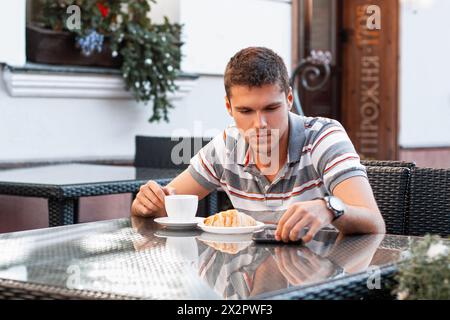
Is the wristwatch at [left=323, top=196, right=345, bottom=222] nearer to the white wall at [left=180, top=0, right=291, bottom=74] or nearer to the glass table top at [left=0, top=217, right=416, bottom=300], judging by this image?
the glass table top at [left=0, top=217, right=416, bottom=300]

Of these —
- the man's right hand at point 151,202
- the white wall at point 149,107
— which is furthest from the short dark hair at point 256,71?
the white wall at point 149,107

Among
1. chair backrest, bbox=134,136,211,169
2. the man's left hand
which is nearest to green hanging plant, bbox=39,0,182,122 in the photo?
chair backrest, bbox=134,136,211,169

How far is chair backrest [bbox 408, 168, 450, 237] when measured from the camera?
2592mm

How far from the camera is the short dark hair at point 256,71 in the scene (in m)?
2.47

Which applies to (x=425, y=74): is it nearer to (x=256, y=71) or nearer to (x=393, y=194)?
(x=393, y=194)

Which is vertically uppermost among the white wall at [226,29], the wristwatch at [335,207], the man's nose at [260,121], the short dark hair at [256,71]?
the white wall at [226,29]

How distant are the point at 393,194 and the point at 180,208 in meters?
0.68

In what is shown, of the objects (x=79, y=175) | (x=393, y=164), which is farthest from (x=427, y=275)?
(x=79, y=175)

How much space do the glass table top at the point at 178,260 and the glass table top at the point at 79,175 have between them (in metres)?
1.21

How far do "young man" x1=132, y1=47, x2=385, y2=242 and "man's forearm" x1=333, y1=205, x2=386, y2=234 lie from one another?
7 cm

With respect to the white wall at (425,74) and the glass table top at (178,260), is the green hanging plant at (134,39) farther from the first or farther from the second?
the white wall at (425,74)

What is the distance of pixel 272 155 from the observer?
2.62 metres
